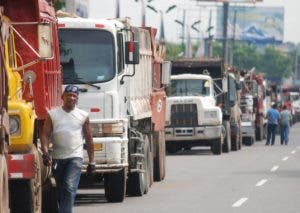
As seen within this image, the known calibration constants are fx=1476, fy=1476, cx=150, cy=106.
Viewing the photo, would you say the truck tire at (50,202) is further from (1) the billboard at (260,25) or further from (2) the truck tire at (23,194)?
(1) the billboard at (260,25)

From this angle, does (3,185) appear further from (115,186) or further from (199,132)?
(199,132)

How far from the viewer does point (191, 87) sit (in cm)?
4472

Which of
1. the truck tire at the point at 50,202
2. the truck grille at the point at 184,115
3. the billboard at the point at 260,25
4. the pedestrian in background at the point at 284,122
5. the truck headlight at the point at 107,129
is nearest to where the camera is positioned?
the truck tire at the point at 50,202

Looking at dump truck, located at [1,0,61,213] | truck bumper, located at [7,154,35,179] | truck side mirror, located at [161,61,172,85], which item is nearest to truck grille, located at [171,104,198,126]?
truck side mirror, located at [161,61,172,85]

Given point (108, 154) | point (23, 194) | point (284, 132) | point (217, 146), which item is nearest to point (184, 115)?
point (217, 146)

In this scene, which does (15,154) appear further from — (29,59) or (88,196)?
(88,196)

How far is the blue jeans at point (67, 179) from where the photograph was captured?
18.0m

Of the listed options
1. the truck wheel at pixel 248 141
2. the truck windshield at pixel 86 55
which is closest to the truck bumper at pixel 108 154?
the truck windshield at pixel 86 55

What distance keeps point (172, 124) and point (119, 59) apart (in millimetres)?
20873

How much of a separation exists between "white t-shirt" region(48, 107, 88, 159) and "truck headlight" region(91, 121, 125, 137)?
211 inches

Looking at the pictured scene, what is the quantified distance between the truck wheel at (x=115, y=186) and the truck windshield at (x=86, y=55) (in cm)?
157

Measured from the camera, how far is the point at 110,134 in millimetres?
23562

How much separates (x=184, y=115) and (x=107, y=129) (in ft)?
70.2

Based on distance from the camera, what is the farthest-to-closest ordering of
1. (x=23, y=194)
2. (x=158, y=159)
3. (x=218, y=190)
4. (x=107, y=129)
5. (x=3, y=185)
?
1. (x=158, y=159)
2. (x=218, y=190)
3. (x=107, y=129)
4. (x=23, y=194)
5. (x=3, y=185)
